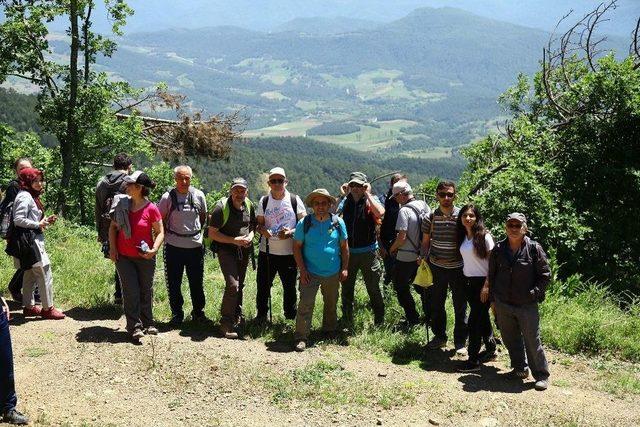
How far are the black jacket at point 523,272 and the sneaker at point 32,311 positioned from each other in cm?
516

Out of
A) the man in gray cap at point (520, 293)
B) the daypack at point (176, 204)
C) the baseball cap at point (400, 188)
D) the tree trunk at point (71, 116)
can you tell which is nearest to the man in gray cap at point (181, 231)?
the daypack at point (176, 204)

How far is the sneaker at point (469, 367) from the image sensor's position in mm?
5879

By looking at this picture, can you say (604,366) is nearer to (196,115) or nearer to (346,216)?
(346,216)

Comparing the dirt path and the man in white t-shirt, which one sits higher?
the man in white t-shirt

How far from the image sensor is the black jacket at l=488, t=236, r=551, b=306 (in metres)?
5.34

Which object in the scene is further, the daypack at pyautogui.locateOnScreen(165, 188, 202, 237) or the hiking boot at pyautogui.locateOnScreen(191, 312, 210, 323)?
the hiking boot at pyautogui.locateOnScreen(191, 312, 210, 323)

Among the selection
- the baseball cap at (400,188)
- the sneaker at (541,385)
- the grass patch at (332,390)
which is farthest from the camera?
the baseball cap at (400,188)

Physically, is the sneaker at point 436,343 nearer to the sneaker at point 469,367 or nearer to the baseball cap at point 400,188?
the sneaker at point 469,367

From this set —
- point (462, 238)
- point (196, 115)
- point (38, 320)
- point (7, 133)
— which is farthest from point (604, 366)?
point (7, 133)

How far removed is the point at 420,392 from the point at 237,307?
2.62 metres

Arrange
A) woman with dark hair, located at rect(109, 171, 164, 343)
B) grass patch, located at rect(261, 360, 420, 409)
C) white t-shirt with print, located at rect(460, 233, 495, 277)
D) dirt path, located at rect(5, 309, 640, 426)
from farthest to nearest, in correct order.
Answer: woman with dark hair, located at rect(109, 171, 164, 343)
white t-shirt with print, located at rect(460, 233, 495, 277)
grass patch, located at rect(261, 360, 420, 409)
dirt path, located at rect(5, 309, 640, 426)

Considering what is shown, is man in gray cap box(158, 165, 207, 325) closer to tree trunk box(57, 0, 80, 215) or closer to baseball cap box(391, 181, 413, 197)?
baseball cap box(391, 181, 413, 197)

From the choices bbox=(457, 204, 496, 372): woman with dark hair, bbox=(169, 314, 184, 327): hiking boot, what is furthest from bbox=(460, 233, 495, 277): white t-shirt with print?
bbox=(169, 314, 184, 327): hiking boot

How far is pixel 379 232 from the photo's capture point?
22.7 feet
